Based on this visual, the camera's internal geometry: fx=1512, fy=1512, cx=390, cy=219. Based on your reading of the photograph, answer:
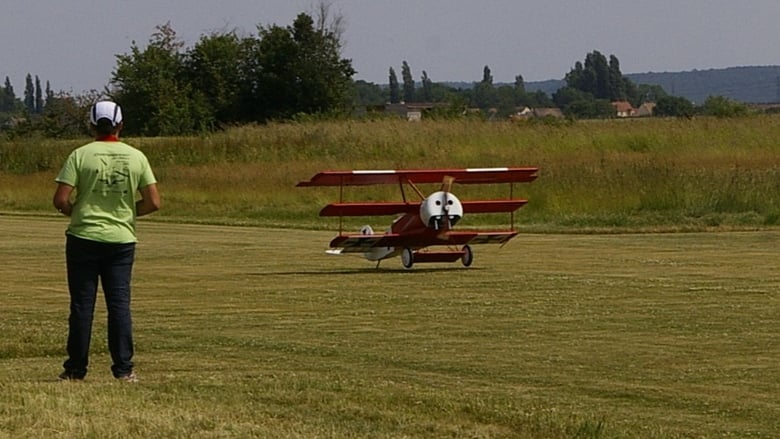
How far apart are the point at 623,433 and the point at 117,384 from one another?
130 inches

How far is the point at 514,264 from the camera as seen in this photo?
21156 millimetres

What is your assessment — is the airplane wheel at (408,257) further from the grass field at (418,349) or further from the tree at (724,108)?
the tree at (724,108)

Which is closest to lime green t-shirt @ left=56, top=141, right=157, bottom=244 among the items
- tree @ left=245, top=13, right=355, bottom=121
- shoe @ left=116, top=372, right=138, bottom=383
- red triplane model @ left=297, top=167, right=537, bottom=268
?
shoe @ left=116, top=372, right=138, bottom=383

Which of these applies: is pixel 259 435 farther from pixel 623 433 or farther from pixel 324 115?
pixel 324 115

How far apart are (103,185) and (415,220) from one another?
11.7 metres

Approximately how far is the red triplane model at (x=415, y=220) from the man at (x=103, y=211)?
35.0ft


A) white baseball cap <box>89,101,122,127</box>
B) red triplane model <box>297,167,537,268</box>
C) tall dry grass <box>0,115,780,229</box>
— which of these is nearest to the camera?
white baseball cap <box>89,101,122,127</box>

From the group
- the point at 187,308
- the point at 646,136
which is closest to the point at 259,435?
the point at 187,308

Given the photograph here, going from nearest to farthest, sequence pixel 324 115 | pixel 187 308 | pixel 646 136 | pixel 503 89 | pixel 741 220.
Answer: pixel 187 308, pixel 741 220, pixel 646 136, pixel 324 115, pixel 503 89

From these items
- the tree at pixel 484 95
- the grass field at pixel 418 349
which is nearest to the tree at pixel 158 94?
the grass field at pixel 418 349

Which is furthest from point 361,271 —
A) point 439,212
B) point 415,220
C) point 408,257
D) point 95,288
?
point 95,288

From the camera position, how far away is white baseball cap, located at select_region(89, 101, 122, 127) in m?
9.37

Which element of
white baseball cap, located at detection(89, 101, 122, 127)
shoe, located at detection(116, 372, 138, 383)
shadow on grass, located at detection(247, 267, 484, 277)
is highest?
white baseball cap, located at detection(89, 101, 122, 127)

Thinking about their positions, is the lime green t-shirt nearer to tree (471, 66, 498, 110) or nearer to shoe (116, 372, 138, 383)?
shoe (116, 372, 138, 383)
